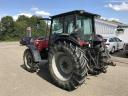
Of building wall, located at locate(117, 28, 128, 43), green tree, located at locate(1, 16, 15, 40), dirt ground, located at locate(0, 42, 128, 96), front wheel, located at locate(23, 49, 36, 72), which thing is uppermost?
green tree, located at locate(1, 16, 15, 40)

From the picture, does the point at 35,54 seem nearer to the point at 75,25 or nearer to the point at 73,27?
the point at 73,27

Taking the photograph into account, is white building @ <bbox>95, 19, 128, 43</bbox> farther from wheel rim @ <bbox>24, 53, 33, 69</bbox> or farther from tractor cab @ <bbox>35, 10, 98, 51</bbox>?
tractor cab @ <bbox>35, 10, 98, 51</bbox>

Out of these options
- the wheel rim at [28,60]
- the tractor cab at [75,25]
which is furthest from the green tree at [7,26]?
the tractor cab at [75,25]

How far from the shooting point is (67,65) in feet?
28.0

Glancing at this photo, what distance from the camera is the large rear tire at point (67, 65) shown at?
7.86 meters

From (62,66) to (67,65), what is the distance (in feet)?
1.07

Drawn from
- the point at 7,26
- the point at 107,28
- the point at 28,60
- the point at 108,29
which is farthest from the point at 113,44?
the point at 7,26

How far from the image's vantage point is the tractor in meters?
8.00

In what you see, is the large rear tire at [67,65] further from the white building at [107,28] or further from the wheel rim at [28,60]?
the white building at [107,28]

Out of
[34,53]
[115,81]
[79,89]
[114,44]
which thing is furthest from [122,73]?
[114,44]

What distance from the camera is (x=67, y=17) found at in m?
9.08

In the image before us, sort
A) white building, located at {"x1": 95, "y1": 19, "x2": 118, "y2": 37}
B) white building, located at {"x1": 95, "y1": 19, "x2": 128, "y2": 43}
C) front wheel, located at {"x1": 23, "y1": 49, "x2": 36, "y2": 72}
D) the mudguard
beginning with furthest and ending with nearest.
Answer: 1. white building, located at {"x1": 95, "y1": 19, "x2": 118, "y2": 37}
2. white building, located at {"x1": 95, "y1": 19, "x2": 128, "y2": 43}
3. front wheel, located at {"x1": 23, "y1": 49, "x2": 36, "y2": 72}
4. the mudguard

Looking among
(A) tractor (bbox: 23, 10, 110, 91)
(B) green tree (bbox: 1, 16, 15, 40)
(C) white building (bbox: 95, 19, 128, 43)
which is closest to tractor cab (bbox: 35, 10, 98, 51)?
(A) tractor (bbox: 23, 10, 110, 91)

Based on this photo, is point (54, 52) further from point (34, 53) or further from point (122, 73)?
point (122, 73)
